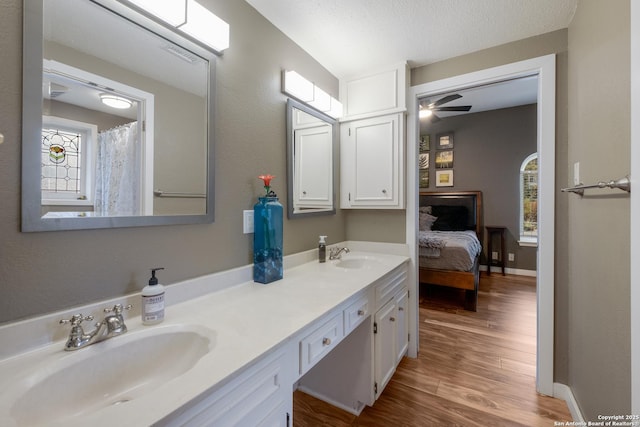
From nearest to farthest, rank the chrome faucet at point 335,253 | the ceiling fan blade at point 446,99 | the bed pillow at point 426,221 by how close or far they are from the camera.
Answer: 1. the chrome faucet at point 335,253
2. the ceiling fan blade at point 446,99
3. the bed pillow at point 426,221

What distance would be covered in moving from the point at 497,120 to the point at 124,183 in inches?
205

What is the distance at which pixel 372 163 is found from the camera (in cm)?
219

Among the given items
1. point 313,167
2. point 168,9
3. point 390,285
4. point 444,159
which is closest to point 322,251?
point 390,285

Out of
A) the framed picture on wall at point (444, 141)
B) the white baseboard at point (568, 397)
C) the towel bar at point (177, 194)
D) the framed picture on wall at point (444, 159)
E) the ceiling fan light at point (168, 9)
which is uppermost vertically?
the framed picture on wall at point (444, 141)

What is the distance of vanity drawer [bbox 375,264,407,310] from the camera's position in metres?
1.60

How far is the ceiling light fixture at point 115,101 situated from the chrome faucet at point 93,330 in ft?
2.26

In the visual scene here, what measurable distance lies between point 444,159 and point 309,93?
3.87 metres

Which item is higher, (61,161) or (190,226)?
(61,161)

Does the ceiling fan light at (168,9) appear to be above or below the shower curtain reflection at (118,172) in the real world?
above

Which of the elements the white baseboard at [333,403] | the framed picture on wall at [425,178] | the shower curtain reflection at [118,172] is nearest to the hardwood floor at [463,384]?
the white baseboard at [333,403]

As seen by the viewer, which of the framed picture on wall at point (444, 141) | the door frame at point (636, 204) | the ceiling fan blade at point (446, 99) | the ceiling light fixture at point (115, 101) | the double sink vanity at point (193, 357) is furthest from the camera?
the framed picture on wall at point (444, 141)

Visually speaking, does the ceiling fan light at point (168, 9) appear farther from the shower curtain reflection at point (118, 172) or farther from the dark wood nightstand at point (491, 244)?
the dark wood nightstand at point (491, 244)

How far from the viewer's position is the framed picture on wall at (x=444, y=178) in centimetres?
489

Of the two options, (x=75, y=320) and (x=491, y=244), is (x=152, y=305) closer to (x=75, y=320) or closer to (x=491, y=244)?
(x=75, y=320)
